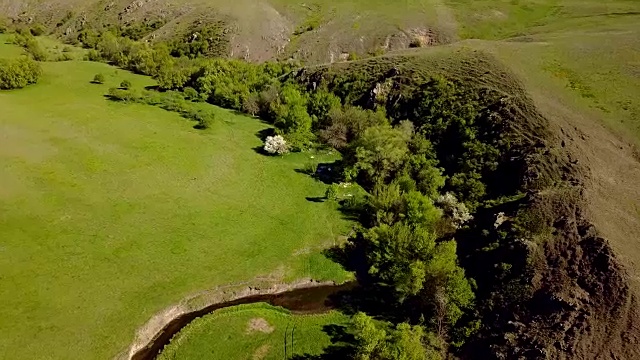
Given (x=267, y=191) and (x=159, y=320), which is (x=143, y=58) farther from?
(x=159, y=320)

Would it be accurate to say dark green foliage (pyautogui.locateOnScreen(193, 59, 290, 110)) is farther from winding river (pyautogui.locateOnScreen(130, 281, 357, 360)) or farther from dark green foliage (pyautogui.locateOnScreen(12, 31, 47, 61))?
winding river (pyautogui.locateOnScreen(130, 281, 357, 360))

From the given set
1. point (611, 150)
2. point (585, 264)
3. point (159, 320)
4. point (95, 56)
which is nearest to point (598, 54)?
point (611, 150)

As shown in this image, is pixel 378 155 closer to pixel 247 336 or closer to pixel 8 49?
pixel 247 336

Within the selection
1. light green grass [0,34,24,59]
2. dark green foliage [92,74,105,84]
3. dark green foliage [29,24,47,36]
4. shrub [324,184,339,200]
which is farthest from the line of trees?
dark green foliage [29,24,47,36]

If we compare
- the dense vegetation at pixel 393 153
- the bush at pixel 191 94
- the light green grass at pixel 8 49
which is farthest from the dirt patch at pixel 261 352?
the light green grass at pixel 8 49

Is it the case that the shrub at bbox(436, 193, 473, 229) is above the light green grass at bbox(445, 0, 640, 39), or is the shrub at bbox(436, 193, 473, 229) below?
below

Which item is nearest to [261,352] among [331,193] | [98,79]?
[331,193]
